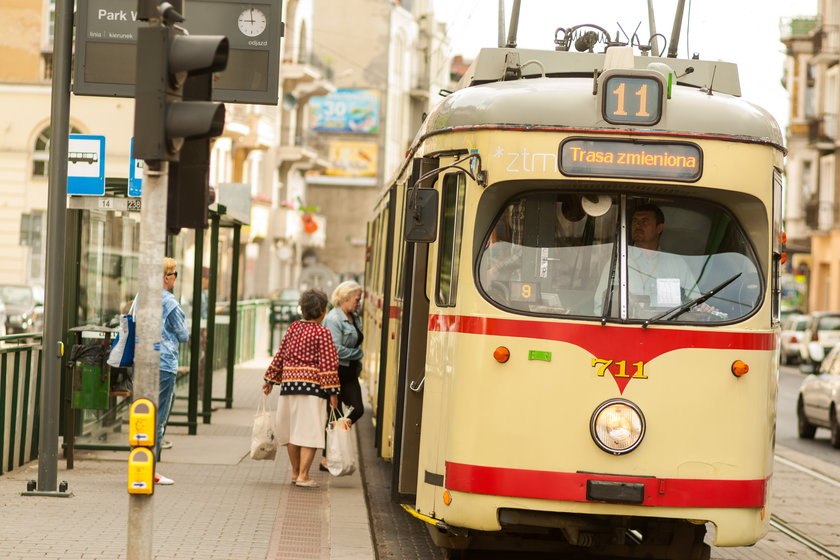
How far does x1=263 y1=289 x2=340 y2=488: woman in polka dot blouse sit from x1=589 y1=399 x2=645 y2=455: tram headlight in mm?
4035

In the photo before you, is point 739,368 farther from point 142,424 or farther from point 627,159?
point 142,424

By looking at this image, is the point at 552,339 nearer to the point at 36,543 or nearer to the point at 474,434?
the point at 474,434

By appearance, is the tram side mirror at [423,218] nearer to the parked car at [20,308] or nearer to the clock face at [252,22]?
the clock face at [252,22]

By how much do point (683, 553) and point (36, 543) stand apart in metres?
3.97

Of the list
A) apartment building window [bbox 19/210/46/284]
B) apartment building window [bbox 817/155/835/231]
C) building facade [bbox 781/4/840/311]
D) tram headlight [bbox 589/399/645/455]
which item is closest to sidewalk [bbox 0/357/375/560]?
tram headlight [bbox 589/399/645/455]

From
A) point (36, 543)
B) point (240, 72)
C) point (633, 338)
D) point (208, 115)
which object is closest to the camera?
point (208, 115)

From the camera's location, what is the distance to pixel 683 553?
8.93 m

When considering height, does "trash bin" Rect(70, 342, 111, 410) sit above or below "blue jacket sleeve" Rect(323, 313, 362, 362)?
below

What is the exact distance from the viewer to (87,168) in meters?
11.8

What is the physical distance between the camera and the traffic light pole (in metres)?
6.53

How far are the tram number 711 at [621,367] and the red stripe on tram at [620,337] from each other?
3 cm

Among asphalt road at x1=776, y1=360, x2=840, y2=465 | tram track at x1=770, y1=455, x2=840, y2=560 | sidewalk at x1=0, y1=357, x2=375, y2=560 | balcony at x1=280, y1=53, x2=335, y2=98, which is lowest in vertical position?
asphalt road at x1=776, y1=360, x2=840, y2=465

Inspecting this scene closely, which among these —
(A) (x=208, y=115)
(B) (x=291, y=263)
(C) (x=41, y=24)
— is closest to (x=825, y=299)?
(B) (x=291, y=263)

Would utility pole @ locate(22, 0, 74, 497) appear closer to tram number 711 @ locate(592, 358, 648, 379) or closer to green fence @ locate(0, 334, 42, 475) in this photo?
green fence @ locate(0, 334, 42, 475)
